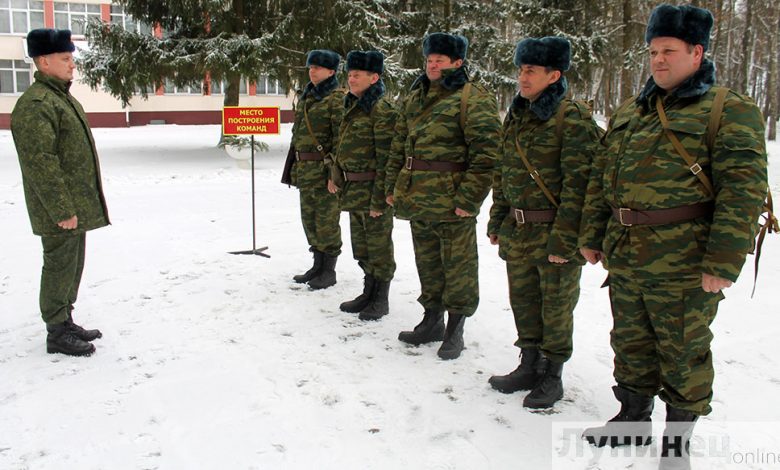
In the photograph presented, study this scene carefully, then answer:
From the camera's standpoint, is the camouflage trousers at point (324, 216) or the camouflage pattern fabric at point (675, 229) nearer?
the camouflage pattern fabric at point (675, 229)

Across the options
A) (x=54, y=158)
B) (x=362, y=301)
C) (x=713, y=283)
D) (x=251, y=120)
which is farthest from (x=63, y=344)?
(x=713, y=283)

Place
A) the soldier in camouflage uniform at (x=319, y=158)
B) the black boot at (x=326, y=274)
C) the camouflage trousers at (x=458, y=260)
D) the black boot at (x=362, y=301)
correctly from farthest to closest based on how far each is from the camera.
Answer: the black boot at (x=326, y=274)
the soldier in camouflage uniform at (x=319, y=158)
the black boot at (x=362, y=301)
the camouflage trousers at (x=458, y=260)

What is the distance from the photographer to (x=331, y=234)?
5.92m

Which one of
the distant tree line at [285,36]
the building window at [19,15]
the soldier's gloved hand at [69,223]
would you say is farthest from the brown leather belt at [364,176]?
the building window at [19,15]

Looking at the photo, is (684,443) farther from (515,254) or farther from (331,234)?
(331,234)

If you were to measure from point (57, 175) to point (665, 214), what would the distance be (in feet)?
12.2

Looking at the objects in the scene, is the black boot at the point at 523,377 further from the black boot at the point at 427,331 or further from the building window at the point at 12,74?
the building window at the point at 12,74

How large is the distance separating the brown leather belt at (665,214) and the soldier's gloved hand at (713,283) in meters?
0.28

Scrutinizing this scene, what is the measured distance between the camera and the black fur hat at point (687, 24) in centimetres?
270

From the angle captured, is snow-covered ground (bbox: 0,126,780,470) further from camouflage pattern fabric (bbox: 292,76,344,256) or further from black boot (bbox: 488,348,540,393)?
camouflage pattern fabric (bbox: 292,76,344,256)

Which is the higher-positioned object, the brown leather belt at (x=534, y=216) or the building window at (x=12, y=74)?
the building window at (x=12, y=74)

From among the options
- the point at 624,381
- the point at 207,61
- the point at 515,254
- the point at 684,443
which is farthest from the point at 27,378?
the point at 207,61

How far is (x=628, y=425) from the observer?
3.19m

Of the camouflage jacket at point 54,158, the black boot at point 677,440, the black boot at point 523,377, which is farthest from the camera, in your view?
the camouflage jacket at point 54,158
